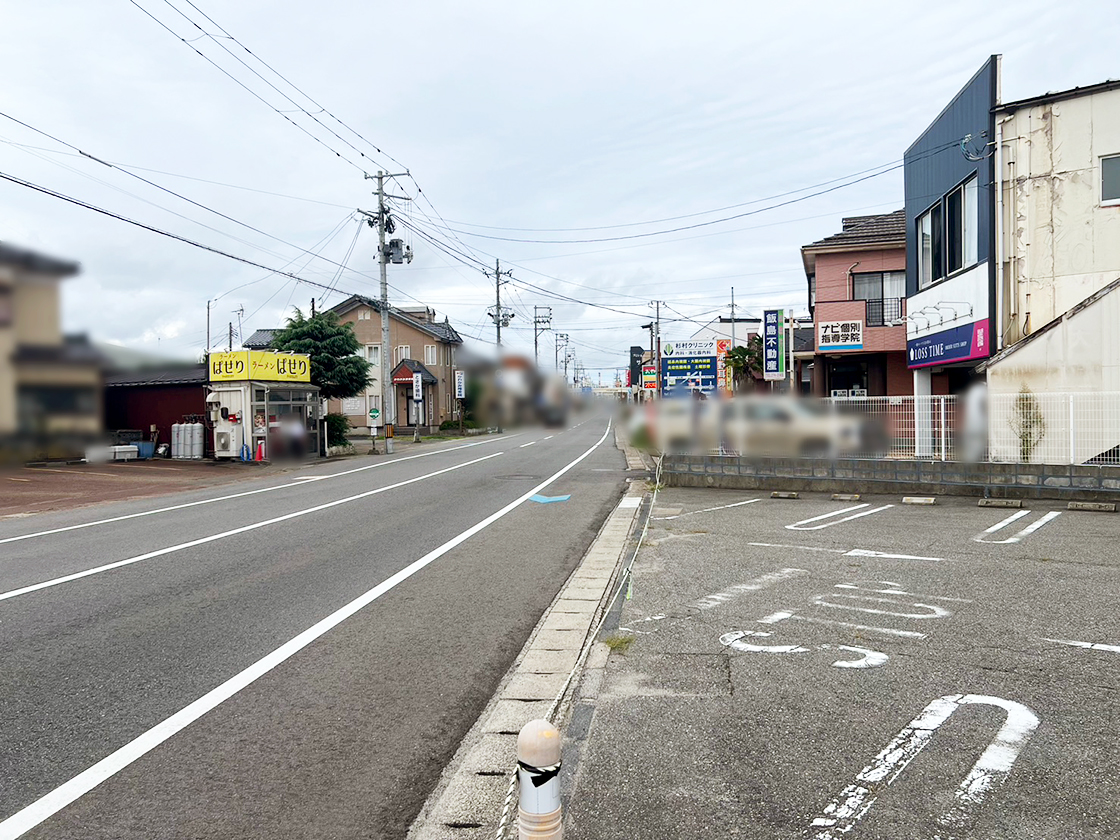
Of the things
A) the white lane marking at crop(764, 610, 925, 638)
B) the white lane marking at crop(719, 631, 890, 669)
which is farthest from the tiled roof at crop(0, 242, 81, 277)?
the white lane marking at crop(764, 610, 925, 638)

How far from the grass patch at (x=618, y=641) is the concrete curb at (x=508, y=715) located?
19cm

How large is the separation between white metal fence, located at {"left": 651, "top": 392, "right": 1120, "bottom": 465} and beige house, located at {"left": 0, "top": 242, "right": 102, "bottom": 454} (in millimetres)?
15215

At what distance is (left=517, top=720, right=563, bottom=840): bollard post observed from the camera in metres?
2.84

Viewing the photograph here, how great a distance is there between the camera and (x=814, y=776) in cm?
403

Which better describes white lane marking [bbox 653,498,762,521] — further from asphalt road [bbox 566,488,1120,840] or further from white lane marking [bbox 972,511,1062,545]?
white lane marking [bbox 972,511,1062,545]

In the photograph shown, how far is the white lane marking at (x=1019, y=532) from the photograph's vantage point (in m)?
10.9

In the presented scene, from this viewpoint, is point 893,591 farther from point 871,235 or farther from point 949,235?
point 871,235

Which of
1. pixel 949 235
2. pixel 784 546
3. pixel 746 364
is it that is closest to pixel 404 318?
pixel 746 364

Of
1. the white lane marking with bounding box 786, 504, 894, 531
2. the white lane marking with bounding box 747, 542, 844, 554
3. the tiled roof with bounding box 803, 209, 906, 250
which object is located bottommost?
the white lane marking with bounding box 747, 542, 844, 554

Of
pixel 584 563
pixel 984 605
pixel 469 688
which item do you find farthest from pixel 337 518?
pixel 984 605

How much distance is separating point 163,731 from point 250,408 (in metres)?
24.4

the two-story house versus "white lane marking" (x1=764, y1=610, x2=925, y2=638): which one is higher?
the two-story house

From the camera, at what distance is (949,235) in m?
20.7

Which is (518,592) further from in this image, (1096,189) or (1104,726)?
(1096,189)
